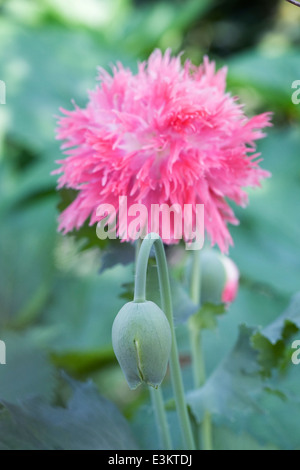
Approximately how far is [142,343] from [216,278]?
0.53 ft

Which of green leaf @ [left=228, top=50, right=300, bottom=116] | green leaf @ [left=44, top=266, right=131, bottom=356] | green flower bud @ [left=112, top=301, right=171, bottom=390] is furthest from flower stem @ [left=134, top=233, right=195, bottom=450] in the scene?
green leaf @ [left=228, top=50, right=300, bottom=116]

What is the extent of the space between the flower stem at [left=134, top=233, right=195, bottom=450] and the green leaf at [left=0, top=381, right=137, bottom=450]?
48mm

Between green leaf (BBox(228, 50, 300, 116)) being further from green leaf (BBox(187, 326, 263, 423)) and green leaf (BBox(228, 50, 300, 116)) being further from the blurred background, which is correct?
green leaf (BBox(187, 326, 263, 423))

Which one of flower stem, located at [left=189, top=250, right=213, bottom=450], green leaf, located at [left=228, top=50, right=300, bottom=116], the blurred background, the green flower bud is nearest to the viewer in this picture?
the green flower bud

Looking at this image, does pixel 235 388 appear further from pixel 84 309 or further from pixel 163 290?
pixel 84 309

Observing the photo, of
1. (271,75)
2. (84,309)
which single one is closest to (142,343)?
(84,309)

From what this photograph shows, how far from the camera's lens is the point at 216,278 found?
47cm

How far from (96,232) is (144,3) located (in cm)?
157

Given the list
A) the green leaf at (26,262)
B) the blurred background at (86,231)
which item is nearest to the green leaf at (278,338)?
the blurred background at (86,231)

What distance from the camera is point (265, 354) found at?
43 cm

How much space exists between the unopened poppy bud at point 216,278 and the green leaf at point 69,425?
0.11m

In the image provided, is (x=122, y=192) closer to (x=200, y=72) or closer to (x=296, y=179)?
(x=200, y=72)

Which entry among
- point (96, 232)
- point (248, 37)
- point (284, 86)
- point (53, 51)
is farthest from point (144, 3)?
point (96, 232)

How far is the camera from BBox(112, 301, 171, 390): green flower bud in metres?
0.32
